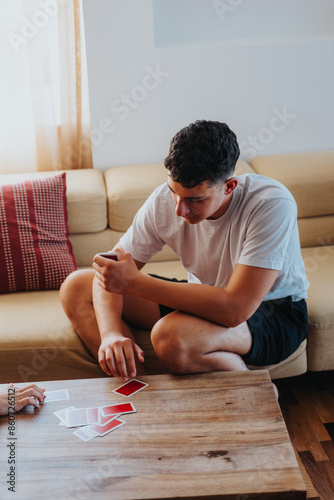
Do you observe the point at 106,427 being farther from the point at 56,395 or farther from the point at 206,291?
the point at 206,291

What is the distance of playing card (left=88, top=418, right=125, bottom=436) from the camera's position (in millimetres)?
1263

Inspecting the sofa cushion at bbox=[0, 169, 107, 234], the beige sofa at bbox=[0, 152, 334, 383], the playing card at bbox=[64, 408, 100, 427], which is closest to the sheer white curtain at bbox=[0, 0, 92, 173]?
the beige sofa at bbox=[0, 152, 334, 383]

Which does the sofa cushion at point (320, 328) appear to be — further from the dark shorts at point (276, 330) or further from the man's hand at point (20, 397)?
the man's hand at point (20, 397)

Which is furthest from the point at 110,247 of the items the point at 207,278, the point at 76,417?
the point at 76,417

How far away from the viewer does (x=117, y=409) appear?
4.39 ft

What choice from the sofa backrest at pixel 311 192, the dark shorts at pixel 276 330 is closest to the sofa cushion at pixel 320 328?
the dark shorts at pixel 276 330

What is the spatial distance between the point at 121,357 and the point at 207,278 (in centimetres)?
48

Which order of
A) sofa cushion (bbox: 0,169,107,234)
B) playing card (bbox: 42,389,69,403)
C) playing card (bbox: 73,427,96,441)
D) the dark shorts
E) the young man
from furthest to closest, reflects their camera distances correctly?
sofa cushion (bbox: 0,169,107,234) → the dark shorts → the young man → playing card (bbox: 42,389,69,403) → playing card (bbox: 73,427,96,441)

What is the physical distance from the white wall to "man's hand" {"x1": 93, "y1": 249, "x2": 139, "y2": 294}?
144 cm

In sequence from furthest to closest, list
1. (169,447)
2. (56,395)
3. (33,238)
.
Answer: (33,238) → (56,395) → (169,447)

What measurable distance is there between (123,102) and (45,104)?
1.33ft

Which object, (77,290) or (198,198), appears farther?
(77,290)

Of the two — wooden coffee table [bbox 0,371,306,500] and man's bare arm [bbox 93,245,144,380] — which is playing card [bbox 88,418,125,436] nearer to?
wooden coffee table [bbox 0,371,306,500]

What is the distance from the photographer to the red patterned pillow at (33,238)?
223cm
